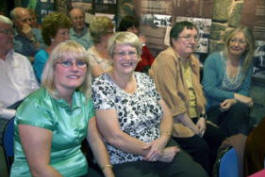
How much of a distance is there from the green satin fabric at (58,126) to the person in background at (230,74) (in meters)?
1.53

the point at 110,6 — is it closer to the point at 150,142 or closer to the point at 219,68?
the point at 219,68

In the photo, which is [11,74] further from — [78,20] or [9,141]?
[78,20]

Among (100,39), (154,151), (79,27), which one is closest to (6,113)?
(154,151)

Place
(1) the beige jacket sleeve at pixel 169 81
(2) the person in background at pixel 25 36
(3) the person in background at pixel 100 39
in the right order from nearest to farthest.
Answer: (1) the beige jacket sleeve at pixel 169 81
(3) the person in background at pixel 100 39
(2) the person in background at pixel 25 36

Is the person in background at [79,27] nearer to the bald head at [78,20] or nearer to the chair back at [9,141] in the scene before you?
the bald head at [78,20]

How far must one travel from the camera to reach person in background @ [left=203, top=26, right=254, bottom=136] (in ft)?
10.3

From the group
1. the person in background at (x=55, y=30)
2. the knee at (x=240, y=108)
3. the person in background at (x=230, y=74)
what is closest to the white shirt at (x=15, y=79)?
the person in background at (x=55, y=30)

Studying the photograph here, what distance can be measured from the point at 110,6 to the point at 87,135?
2.85 metres

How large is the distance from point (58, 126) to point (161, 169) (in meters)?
0.74

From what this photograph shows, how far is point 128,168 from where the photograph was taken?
2.07 meters

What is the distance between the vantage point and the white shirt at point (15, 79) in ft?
9.11

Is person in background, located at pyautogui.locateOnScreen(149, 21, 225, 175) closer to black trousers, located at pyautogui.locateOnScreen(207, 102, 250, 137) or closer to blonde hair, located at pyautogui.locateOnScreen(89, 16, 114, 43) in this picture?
black trousers, located at pyautogui.locateOnScreen(207, 102, 250, 137)

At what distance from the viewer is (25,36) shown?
4023 millimetres

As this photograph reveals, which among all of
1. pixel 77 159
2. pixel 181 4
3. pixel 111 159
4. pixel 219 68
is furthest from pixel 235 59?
pixel 77 159
